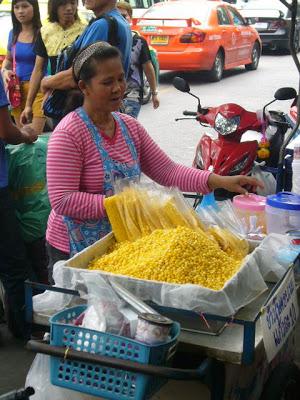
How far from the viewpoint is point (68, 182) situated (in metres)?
2.74

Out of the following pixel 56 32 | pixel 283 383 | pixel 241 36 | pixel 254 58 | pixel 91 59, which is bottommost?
pixel 254 58

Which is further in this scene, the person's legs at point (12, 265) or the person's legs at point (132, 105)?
the person's legs at point (132, 105)

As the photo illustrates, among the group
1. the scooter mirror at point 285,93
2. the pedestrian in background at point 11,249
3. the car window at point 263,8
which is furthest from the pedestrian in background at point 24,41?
the car window at point 263,8

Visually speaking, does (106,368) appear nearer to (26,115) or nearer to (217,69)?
(26,115)

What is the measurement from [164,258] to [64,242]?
860 millimetres

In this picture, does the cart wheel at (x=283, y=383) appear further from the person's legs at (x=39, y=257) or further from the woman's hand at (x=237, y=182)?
the person's legs at (x=39, y=257)

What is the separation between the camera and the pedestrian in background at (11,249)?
3582 millimetres

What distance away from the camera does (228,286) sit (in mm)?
2094

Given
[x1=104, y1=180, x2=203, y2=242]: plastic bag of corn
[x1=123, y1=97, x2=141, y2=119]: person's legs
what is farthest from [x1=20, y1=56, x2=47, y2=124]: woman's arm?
[x1=104, y1=180, x2=203, y2=242]: plastic bag of corn

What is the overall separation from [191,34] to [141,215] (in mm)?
11544

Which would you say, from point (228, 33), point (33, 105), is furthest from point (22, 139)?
point (228, 33)

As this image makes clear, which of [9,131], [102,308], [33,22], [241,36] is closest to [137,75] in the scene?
[33,22]

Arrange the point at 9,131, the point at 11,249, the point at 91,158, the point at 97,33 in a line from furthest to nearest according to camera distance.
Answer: the point at 97,33, the point at 11,249, the point at 9,131, the point at 91,158

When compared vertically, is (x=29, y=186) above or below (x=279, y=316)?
below
